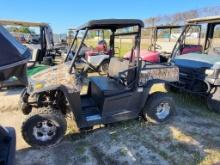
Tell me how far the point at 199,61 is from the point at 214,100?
87cm

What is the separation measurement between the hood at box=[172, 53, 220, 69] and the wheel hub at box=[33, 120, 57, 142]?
315 centimetres

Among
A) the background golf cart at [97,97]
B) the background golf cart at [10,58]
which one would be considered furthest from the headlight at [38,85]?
the background golf cart at [10,58]

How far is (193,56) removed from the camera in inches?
207

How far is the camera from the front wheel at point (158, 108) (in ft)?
13.3

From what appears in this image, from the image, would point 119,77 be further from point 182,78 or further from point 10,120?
point 10,120

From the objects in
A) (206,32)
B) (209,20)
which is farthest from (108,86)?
(206,32)

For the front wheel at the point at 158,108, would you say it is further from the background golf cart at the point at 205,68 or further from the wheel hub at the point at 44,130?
the wheel hub at the point at 44,130

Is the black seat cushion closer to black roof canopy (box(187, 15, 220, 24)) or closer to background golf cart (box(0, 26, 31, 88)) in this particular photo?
background golf cart (box(0, 26, 31, 88))

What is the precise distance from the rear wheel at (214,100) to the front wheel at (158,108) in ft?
3.04

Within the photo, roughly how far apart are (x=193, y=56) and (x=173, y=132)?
219 centimetres

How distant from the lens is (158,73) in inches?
158

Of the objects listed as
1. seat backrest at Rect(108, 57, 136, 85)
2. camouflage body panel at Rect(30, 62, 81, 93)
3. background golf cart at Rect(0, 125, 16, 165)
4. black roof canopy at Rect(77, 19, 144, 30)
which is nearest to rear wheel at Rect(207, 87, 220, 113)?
seat backrest at Rect(108, 57, 136, 85)

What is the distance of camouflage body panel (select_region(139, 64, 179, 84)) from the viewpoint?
3897 millimetres

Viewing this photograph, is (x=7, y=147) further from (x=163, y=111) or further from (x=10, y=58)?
(x=163, y=111)
